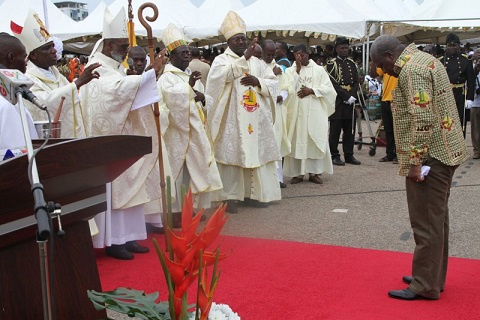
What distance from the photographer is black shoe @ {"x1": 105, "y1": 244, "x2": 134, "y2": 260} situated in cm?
544

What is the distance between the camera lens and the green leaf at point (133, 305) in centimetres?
205

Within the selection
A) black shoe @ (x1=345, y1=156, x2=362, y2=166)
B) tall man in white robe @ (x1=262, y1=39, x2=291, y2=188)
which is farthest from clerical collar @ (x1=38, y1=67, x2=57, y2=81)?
black shoe @ (x1=345, y1=156, x2=362, y2=166)

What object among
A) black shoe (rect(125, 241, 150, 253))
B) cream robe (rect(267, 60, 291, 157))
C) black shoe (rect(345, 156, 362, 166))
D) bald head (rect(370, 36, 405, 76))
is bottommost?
black shoe (rect(345, 156, 362, 166))

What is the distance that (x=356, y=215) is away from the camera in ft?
22.5

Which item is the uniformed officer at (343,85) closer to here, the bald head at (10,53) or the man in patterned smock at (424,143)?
the man in patterned smock at (424,143)

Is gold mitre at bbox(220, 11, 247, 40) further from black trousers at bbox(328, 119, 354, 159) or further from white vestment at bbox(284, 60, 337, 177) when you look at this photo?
black trousers at bbox(328, 119, 354, 159)

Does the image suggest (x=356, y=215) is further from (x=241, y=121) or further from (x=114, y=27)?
(x=114, y=27)

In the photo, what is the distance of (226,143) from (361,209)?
67.0 inches

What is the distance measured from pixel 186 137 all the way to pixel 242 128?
3.04 feet

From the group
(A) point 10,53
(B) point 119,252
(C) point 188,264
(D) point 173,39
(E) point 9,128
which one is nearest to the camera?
(C) point 188,264

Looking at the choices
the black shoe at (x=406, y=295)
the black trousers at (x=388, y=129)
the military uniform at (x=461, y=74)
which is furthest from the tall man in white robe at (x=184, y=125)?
the military uniform at (x=461, y=74)

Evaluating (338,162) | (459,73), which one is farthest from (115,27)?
(459,73)

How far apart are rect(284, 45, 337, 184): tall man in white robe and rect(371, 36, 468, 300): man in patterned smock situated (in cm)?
470

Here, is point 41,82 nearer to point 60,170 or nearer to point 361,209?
point 60,170
